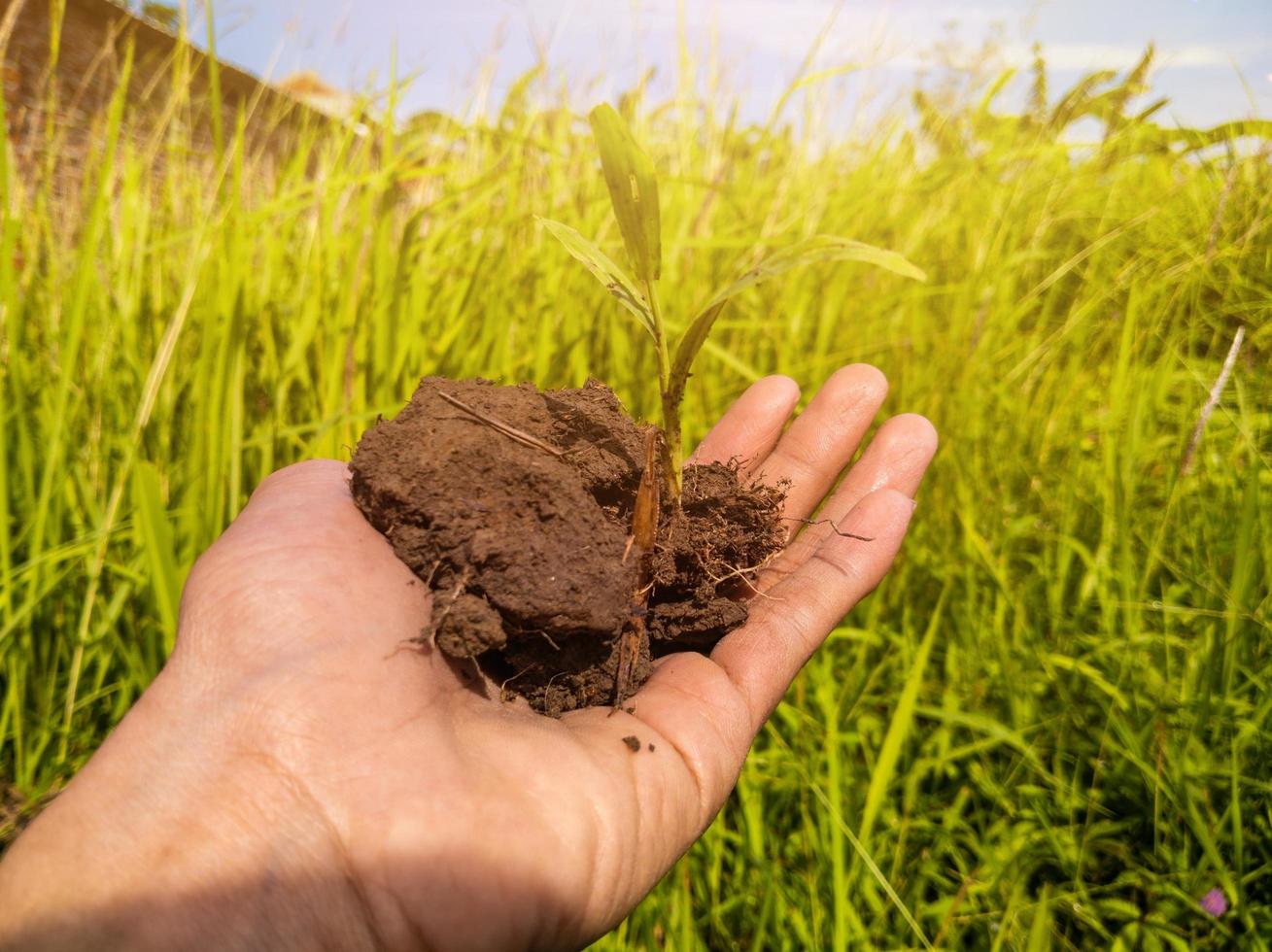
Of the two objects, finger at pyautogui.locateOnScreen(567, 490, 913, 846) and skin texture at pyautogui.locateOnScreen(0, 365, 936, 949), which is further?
finger at pyautogui.locateOnScreen(567, 490, 913, 846)

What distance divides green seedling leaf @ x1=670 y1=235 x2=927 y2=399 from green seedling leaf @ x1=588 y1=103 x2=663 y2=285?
3.8 inches

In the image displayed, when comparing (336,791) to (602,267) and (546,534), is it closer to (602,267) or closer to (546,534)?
(546,534)

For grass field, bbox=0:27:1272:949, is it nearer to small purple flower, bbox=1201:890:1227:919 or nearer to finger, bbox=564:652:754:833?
small purple flower, bbox=1201:890:1227:919

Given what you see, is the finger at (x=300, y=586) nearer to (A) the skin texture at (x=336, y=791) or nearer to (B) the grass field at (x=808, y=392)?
(A) the skin texture at (x=336, y=791)

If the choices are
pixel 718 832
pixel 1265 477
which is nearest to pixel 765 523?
pixel 718 832

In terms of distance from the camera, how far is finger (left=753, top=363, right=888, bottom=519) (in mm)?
1256

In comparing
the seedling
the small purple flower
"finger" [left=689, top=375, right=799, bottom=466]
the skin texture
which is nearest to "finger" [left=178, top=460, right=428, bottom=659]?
the skin texture

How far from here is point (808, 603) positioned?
3.36 feet

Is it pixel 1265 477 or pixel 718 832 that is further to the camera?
pixel 1265 477

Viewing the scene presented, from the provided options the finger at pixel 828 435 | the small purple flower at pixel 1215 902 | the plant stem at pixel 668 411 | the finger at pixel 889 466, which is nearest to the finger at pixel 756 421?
the finger at pixel 828 435

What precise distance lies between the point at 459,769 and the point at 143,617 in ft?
2.51

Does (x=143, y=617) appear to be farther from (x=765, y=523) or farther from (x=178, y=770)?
(x=765, y=523)

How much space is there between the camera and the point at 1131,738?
111cm

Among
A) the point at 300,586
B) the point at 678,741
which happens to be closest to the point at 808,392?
the point at 678,741
